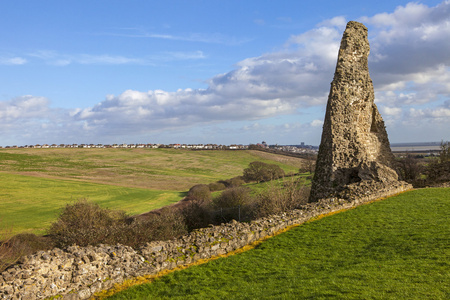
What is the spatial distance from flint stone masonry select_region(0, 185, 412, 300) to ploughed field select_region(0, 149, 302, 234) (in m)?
12.5

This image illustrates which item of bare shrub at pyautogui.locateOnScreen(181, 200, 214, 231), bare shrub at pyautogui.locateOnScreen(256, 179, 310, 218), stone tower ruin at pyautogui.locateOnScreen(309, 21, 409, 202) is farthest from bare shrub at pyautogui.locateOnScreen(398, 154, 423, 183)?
bare shrub at pyautogui.locateOnScreen(181, 200, 214, 231)

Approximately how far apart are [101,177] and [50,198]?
24.6 metres

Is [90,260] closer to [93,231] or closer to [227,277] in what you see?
[227,277]

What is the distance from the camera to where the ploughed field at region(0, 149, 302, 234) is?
4275 centimetres

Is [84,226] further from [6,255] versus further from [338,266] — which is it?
[338,266]

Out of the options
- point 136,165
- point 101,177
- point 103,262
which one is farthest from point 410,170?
point 136,165

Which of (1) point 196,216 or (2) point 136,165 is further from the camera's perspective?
(2) point 136,165

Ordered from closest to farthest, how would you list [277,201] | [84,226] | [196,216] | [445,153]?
[84,226] → [277,201] → [196,216] → [445,153]

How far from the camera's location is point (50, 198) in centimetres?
4834

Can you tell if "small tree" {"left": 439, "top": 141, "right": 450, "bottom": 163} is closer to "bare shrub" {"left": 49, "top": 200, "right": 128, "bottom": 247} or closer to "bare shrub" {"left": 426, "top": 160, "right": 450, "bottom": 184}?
"bare shrub" {"left": 426, "top": 160, "right": 450, "bottom": 184}

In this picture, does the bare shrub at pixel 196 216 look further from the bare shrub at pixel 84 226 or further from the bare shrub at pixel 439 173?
the bare shrub at pixel 439 173

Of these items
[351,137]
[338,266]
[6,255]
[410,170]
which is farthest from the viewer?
[410,170]

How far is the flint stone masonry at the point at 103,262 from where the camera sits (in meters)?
9.00

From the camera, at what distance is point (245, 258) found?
12.4 meters
